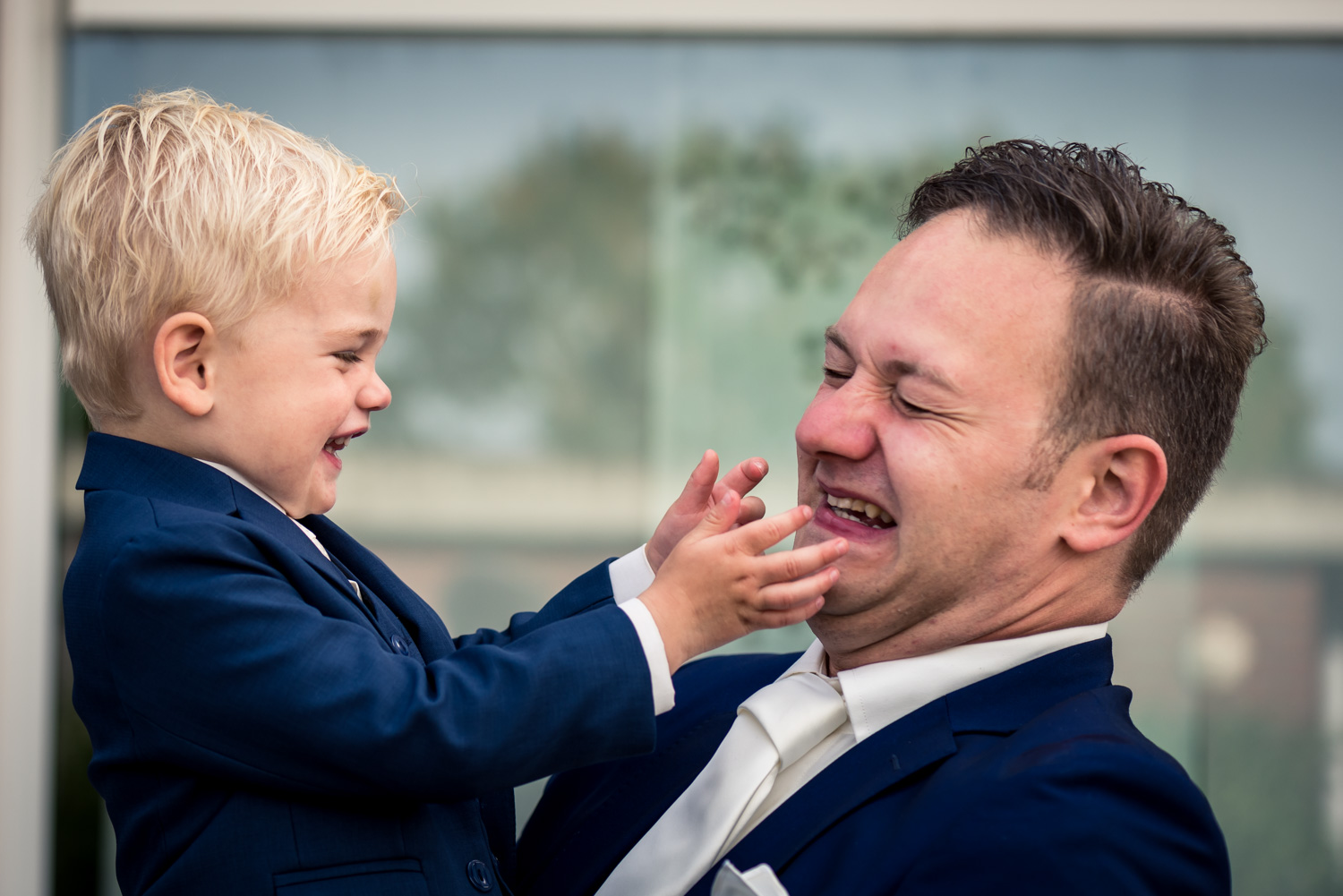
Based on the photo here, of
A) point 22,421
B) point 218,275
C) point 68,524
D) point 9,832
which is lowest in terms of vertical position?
point 9,832

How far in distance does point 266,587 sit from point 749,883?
0.65m

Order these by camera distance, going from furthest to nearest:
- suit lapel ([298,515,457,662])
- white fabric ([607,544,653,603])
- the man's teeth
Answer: white fabric ([607,544,653,603]) → suit lapel ([298,515,457,662]) → the man's teeth

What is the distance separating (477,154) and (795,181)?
108 cm

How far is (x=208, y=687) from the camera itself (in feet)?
4.15

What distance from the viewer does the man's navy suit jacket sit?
121 centimetres

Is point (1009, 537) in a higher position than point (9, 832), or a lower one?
higher

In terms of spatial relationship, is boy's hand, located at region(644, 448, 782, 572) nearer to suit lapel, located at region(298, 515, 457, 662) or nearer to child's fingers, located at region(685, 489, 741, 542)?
child's fingers, located at region(685, 489, 741, 542)

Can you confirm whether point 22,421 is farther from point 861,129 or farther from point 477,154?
point 861,129

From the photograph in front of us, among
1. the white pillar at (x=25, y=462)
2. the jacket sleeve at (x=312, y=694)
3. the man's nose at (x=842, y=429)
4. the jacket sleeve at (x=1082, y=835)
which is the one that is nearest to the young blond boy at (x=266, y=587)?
the jacket sleeve at (x=312, y=694)

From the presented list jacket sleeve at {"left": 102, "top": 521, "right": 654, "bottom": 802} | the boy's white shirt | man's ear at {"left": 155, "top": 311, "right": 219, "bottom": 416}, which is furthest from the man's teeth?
man's ear at {"left": 155, "top": 311, "right": 219, "bottom": 416}

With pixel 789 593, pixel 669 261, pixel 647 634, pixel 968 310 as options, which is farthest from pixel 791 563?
pixel 669 261

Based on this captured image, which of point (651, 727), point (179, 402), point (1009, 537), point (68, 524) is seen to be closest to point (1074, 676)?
point (1009, 537)

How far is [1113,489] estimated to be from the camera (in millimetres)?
1544

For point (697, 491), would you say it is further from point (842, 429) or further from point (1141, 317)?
point (1141, 317)
